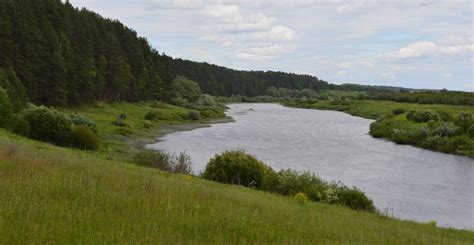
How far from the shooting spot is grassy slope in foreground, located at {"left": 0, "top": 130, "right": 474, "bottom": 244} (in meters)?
9.08

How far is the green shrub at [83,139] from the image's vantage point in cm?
4084

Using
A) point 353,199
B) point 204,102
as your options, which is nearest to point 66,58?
point 204,102

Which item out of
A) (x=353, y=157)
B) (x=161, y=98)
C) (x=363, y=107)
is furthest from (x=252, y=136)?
(x=363, y=107)

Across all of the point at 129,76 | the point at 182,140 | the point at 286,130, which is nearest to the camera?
the point at 182,140

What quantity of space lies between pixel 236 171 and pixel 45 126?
17.3m

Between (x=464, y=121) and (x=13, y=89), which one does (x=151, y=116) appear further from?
(x=464, y=121)

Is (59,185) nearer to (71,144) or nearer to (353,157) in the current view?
(71,144)

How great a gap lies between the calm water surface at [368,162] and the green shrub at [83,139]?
811 cm

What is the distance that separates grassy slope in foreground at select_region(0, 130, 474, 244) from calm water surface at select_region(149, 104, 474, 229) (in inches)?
664

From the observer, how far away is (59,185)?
502 inches

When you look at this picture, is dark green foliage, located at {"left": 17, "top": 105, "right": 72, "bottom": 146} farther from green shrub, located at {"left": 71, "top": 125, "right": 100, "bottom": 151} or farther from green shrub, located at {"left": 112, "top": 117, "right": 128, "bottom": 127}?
green shrub, located at {"left": 112, "top": 117, "right": 128, "bottom": 127}

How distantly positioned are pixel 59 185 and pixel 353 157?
43482 mm

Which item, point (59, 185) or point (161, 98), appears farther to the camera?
point (161, 98)

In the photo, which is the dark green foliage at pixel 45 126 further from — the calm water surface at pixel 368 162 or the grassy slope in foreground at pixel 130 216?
the grassy slope in foreground at pixel 130 216
